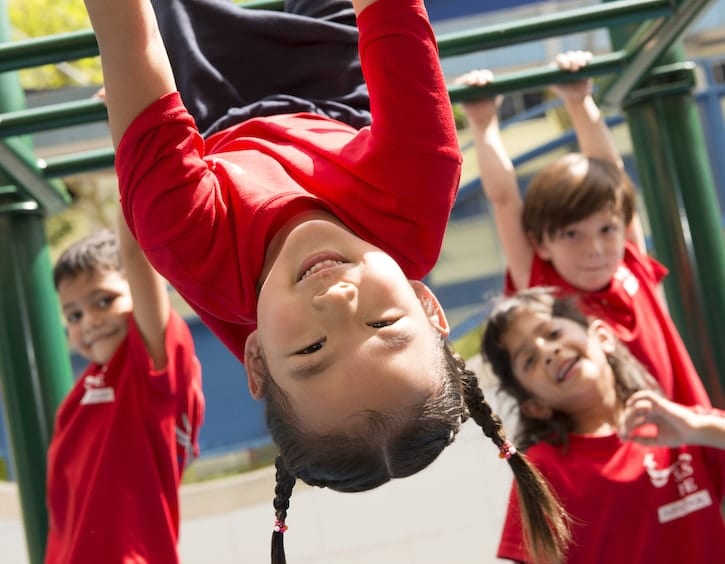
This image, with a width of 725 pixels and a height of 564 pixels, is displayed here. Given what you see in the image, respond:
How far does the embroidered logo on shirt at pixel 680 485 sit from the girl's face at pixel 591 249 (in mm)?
278

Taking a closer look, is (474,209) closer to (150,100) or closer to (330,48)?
(330,48)

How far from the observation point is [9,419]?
1.54 meters

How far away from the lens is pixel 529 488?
3.92ft

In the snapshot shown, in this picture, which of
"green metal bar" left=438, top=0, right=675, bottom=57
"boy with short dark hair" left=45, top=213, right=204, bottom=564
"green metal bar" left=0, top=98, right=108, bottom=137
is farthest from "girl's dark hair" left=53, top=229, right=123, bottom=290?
"green metal bar" left=438, top=0, right=675, bottom=57

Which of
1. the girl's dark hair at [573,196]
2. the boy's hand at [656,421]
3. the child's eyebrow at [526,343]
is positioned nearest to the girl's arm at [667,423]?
the boy's hand at [656,421]

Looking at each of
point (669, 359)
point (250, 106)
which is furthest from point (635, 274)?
point (250, 106)

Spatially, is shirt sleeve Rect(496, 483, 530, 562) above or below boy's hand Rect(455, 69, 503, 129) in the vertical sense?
below

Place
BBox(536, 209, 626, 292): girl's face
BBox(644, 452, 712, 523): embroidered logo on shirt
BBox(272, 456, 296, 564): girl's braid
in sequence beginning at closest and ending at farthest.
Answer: BBox(272, 456, 296, 564): girl's braid, BBox(644, 452, 712, 523): embroidered logo on shirt, BBox(536, 209, 626, 292): girl's face

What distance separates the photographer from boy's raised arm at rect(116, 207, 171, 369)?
4.70 ft

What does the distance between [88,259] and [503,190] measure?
66cm

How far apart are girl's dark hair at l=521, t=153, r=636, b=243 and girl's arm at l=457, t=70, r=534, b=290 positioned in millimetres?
21

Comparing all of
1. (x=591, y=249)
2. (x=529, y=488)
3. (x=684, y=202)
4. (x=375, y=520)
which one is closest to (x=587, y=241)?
(x=591, y=249)

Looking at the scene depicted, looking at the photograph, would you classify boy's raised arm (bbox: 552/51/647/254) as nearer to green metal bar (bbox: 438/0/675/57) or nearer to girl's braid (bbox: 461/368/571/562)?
green metal bar (bbox: 438/0/675/57)

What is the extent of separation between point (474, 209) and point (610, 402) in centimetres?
97
